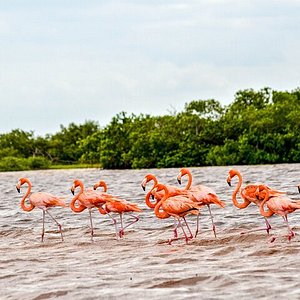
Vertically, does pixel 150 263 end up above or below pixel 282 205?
below

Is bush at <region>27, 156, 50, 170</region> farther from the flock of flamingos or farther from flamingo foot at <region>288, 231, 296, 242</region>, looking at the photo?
flamingo foot at <region>288, 231, 296, 242</region>

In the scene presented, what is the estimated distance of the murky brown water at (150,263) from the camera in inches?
317

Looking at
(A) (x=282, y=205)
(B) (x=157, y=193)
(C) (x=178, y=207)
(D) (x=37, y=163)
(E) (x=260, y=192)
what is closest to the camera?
(A) (x=282, y=205)

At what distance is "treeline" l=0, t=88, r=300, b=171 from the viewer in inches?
1980

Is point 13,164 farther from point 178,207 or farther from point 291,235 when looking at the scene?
point 291,235

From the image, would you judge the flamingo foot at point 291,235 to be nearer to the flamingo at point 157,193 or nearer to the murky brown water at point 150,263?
the murky brown water at point 150,263

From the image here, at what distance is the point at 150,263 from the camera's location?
981 centimetres

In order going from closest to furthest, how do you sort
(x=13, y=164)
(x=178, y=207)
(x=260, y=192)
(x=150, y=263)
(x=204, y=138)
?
(x=150, y=263), (x=178, y=207), (x=260, y=192), (x=204, y=138), (x=13, y=164)

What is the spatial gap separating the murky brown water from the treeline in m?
35.8

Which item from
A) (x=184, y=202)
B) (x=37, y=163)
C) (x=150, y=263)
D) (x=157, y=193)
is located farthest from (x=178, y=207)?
(x=37, y=163)

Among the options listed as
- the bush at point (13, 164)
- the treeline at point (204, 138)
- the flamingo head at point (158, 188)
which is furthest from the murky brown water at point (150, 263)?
the bush at point (13, 164)

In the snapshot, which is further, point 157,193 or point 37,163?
point 37,163

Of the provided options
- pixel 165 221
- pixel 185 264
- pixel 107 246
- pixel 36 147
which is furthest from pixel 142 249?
pixel 36 147

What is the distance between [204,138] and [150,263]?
143ft
